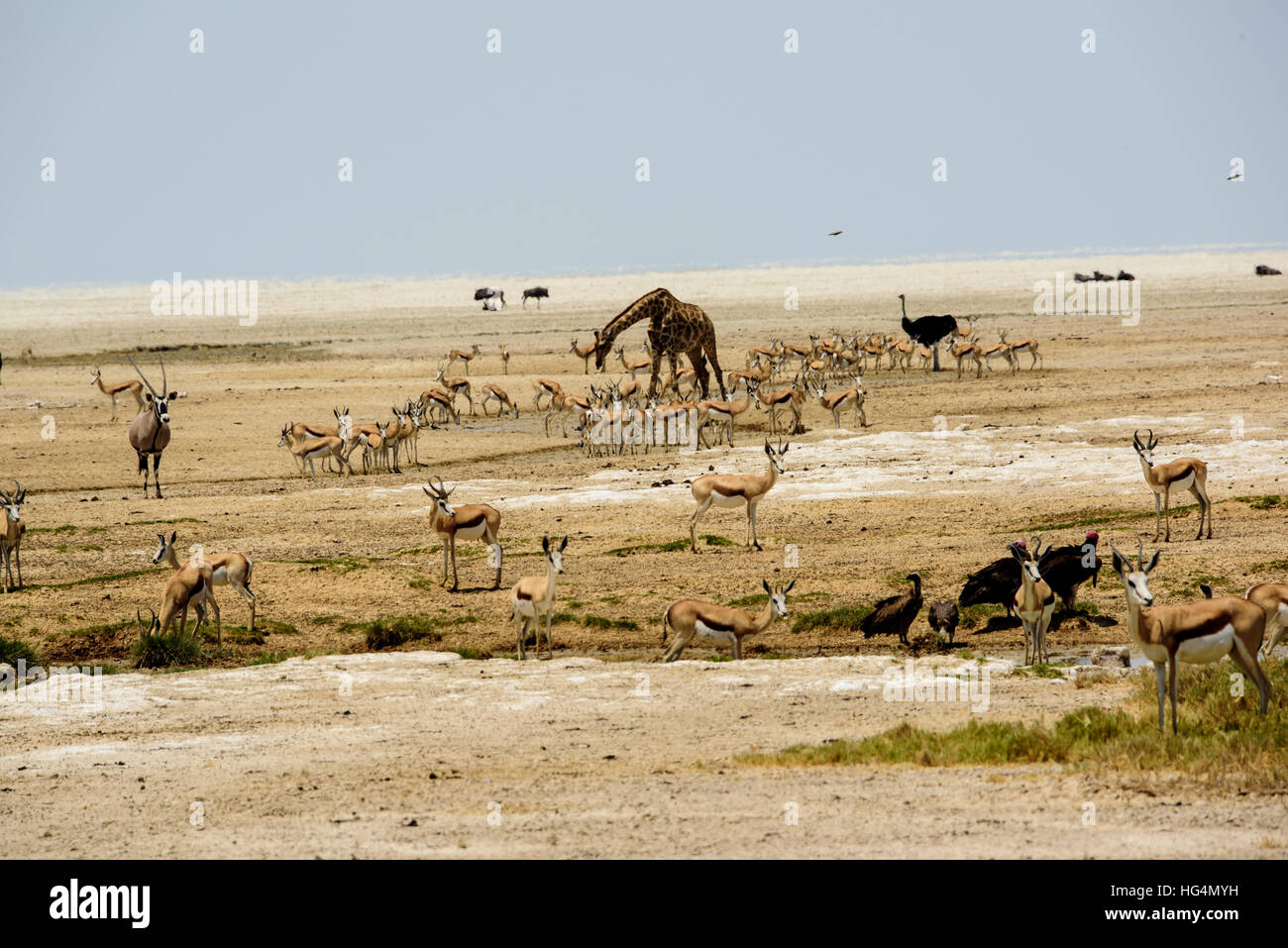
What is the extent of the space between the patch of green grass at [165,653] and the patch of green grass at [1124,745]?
7.07 meters

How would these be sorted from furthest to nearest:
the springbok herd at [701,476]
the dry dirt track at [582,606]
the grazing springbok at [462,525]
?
the grazing springbok at [462,525] → the springbok herd at [701,476] → the dry dirt track at [582,606]

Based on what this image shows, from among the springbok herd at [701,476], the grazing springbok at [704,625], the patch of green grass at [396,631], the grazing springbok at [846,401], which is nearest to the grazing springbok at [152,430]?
the springbok herd at [701,476]

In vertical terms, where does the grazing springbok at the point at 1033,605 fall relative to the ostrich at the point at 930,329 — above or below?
below

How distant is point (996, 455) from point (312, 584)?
1276cm

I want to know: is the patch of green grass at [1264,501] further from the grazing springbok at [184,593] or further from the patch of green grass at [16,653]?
the patch of green grass at [16,653]

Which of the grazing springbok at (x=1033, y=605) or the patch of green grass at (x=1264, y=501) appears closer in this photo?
the grazing springbok at (x=1033, y=605)

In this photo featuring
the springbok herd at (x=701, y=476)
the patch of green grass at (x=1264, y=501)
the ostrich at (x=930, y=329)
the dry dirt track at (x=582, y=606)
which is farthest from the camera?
the ostrich at (x=930, y=329)

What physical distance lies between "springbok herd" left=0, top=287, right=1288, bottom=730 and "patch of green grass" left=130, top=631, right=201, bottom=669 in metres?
0.32

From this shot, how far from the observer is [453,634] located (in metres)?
15.9

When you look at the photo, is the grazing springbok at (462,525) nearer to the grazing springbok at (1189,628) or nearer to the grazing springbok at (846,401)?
the grazing springbok at (1189,628)

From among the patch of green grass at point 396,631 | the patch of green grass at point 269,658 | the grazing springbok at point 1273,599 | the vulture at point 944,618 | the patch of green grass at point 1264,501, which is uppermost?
the patch of green grass at point 1264,501

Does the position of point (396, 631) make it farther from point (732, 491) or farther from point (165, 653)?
point (732, 491)

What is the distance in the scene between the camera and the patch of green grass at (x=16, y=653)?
14867 mm

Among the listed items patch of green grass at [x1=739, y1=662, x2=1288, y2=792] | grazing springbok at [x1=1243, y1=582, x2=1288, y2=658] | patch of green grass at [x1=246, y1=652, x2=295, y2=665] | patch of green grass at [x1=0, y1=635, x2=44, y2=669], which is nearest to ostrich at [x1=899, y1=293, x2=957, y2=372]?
patch of green grass at [x1=246, y1=652, x2=295, y2=665]
